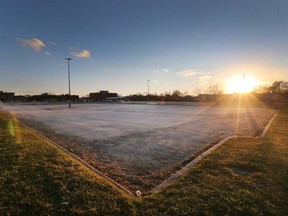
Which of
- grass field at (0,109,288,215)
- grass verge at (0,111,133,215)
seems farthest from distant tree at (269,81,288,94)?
grass verge at (0,111,133,215)

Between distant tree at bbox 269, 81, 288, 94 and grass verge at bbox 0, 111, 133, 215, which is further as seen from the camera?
distant tree at bbox 269, 81, 288, 94

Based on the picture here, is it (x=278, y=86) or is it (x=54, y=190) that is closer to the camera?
(x=54, y=190)

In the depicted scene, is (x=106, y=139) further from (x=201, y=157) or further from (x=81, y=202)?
(x=81, y=202)

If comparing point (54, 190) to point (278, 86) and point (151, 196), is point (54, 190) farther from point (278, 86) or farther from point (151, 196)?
point (278, 86)

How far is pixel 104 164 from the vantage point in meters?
5.58

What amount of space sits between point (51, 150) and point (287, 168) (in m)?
6.70

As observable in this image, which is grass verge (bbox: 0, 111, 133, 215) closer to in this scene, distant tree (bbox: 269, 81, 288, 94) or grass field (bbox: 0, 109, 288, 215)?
grass field (bbox: 0, 109, 288, 215)

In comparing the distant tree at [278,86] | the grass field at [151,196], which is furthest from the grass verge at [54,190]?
the distant tree at [278,86]

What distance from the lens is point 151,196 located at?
371cm

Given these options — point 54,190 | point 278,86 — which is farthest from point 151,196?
point 278,86

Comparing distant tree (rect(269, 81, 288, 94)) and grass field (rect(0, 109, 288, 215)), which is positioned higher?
distant tree (rect(269, 81, 288, 94))

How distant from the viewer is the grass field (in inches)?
128

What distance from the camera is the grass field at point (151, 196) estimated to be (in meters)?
3.26

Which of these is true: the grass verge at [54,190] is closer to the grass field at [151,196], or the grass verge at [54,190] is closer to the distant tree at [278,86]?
the grass field at [151,196]
